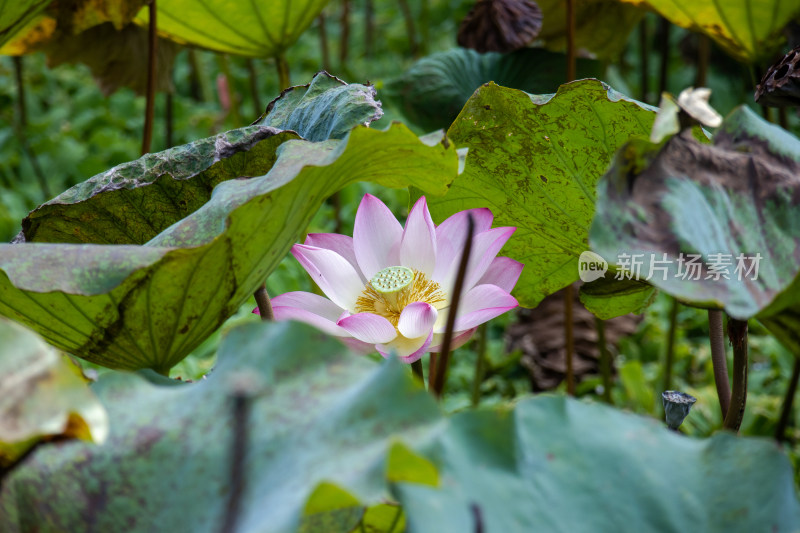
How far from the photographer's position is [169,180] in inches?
26.9

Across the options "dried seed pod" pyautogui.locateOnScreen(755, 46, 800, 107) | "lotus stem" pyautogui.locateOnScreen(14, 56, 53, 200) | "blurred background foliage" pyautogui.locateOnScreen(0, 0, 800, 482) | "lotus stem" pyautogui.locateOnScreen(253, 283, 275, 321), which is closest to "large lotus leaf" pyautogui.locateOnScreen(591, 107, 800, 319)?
"dried seed pod" pyautogui.locateOnScreen(755, 46, 800, 107)

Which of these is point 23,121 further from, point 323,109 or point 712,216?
point 712,216

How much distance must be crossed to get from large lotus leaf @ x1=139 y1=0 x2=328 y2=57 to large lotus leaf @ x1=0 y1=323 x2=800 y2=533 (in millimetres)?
899

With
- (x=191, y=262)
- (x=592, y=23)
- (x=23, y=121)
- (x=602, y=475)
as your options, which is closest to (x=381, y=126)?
(x=592, y=23)

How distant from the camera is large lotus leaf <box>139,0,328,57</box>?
121 cm

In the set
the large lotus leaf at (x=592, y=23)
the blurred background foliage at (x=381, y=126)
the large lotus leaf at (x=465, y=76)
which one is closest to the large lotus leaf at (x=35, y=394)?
the blurred background foliage at (x=381, y=126)

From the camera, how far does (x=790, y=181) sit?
52 cm

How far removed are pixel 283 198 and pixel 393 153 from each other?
86mm

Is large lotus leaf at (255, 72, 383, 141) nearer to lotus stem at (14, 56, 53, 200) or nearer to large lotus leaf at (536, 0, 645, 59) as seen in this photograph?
large lotus leaf at (536, 0, 645, 59)

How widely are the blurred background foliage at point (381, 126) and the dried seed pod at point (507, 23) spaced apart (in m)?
0.11

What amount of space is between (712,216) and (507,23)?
830 mm

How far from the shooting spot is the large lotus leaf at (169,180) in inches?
26.5

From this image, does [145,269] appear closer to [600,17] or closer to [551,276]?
[551,276]

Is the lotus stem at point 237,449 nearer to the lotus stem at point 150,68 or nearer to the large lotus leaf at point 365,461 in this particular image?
the large lotus leaf at point 365,461
